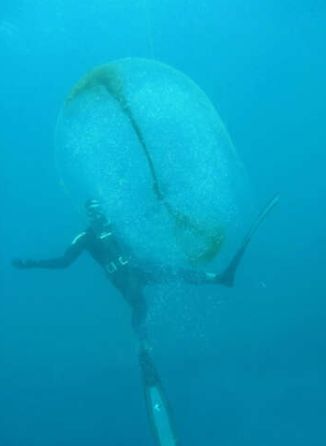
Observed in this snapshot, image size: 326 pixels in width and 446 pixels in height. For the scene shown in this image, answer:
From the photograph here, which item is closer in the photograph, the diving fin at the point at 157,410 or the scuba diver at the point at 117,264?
the diving fin at the point at 157,410

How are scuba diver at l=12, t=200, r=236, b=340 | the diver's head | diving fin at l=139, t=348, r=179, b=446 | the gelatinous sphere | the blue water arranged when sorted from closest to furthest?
1. the gelatinous sphere
2. the diver's head
3. diving fin at l=139, t=348, r=179, b=446
4. scuba diver at l=12, t=200, r=236, b=340
5. the blue water

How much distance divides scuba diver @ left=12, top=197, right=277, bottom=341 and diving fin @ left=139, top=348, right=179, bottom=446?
0.50m

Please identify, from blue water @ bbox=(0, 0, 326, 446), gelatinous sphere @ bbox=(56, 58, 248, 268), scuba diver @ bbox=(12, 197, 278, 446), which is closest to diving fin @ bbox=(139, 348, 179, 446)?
scuba diver @ bbox=(12, 197, 278, 446)

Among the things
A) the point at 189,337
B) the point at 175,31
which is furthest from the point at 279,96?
the point at 189,337

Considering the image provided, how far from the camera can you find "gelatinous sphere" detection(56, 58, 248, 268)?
4238mm

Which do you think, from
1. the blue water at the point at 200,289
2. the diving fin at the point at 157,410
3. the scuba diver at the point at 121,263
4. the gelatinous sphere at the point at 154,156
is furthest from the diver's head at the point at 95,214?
the blue water at the point at 200,289

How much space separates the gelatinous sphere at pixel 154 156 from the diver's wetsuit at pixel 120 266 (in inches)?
25.7

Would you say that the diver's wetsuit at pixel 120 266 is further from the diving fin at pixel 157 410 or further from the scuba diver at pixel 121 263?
the diving fin at pixel 157 410

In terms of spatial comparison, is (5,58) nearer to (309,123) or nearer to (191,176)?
(309,123)

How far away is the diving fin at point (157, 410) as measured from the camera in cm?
579

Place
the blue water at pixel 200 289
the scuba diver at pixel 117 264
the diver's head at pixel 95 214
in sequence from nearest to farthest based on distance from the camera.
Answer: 1. the diver's head at pixel 95 214
2. the scuba diver at pixel 117 264
3. the blue water at pixel 200 289

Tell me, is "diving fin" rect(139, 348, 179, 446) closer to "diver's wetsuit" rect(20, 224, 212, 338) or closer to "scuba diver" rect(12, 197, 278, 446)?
"scuba diver" rect(12, 197, 278, 446)

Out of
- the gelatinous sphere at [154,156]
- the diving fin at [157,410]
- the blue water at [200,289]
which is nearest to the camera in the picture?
the gelatinous sphere at [154,156]

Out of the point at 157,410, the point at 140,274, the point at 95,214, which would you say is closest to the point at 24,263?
the point at 95,214
